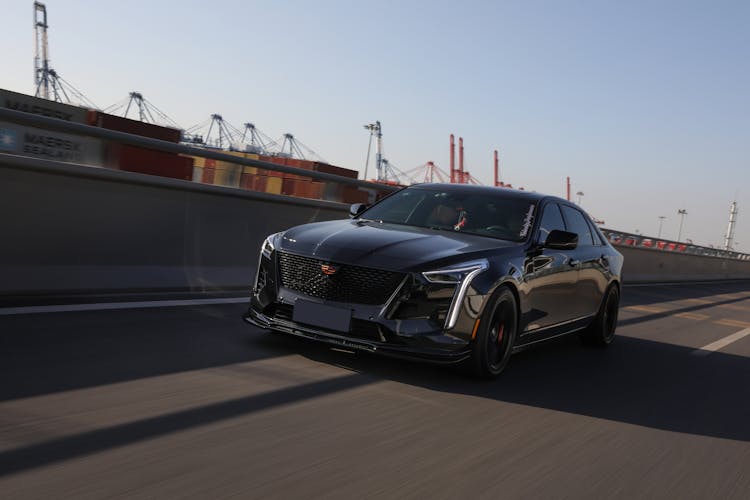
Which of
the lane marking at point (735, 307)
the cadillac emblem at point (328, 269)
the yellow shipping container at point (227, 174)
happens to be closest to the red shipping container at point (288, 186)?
the yellow shipping container at point (227, 174)

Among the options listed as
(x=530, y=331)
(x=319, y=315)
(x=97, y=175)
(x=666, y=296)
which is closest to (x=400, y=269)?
(x=319, y=315)

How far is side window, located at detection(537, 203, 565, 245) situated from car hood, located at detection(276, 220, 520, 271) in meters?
0.55

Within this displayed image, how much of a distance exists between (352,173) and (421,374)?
1646cm

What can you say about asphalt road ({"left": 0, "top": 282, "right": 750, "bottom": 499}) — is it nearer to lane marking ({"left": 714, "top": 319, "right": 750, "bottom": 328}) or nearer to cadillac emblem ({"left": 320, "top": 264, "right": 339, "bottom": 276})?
cadillac emblem ({"left": 320, "top": 264, "right": 339, "bottom": 276})

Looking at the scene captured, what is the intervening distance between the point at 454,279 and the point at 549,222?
6.40 ft

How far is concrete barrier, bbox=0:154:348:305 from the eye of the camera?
7156mm

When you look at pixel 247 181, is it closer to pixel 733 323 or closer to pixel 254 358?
pixel 254 358

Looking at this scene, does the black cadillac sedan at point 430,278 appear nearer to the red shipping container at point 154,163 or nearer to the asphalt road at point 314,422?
the asphalt road at point 314,422

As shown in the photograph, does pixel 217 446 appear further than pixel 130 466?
Yes

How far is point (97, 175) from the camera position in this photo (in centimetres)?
781

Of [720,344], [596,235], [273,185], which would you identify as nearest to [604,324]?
[596,235]

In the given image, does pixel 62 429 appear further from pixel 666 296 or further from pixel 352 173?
pixel 352 173

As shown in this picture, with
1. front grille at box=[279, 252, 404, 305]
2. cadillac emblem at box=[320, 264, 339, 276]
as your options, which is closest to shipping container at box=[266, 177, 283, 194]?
front grille at box=[279, 252, 404, 305]

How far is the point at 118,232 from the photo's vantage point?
812 centimetres
